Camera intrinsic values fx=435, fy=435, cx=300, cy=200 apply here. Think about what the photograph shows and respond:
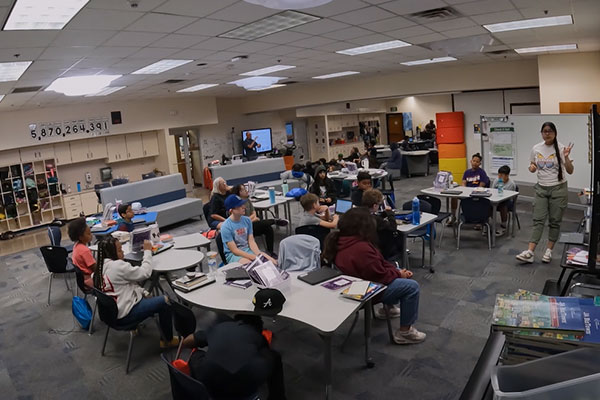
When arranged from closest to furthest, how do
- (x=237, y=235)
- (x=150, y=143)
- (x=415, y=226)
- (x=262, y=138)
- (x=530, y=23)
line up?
(x=237, y=235) → (x=415, y=226) → (x=530, y=23) → (x=150, y=143) → (x=262, y=138)

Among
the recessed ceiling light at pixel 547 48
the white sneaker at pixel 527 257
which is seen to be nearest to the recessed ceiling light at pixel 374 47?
the recessed ceiling light at pixel 547 48

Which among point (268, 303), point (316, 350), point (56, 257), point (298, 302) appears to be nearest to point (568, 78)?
point (316, 350)

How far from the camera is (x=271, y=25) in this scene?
4.73 m

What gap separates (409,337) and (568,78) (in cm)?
755

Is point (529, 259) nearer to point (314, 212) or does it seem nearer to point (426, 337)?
point (426, 337)

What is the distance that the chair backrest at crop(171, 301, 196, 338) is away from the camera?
309 cm

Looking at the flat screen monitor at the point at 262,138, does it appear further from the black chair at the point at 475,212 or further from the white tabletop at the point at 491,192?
the black chair at the point at 475,212

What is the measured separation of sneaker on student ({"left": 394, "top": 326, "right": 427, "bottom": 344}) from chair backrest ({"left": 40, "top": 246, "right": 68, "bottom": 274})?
4198 millimetres

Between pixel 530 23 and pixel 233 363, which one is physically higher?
pixel 530 23

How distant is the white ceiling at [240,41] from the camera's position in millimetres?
3938

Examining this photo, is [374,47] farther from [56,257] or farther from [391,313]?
[56,257]

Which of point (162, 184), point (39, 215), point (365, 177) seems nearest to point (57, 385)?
point (365, 177)

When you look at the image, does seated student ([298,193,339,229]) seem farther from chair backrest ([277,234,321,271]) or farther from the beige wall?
the beige wall

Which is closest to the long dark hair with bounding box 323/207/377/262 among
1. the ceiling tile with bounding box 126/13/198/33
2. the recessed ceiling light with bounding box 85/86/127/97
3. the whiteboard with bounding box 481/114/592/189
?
the ceiling tile with bounding box 126/13/198/33
